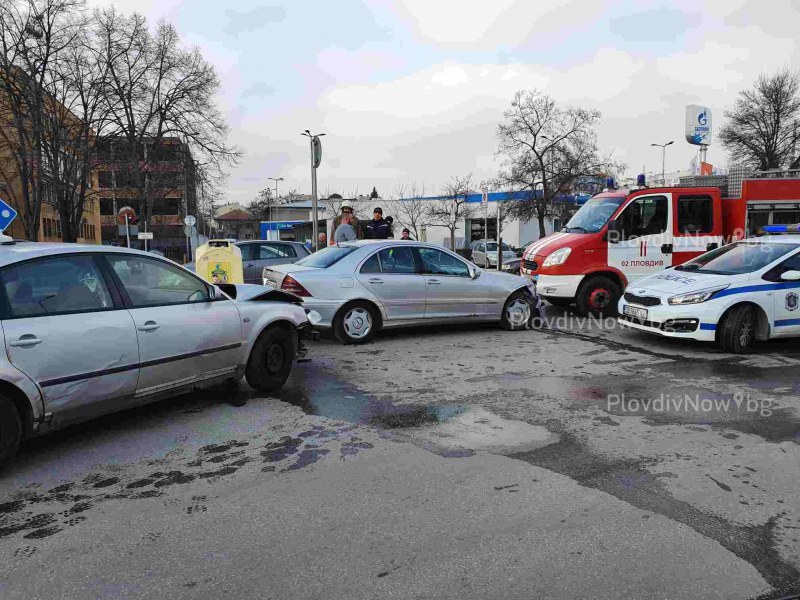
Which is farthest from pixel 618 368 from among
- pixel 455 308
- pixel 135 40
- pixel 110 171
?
pixel 110 171

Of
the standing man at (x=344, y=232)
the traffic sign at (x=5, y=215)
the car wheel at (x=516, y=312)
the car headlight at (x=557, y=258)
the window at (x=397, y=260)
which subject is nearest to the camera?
the window at (x=397, y=260)

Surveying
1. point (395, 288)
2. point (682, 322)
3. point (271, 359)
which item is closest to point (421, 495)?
point (271, 359)

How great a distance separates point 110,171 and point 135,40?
829cm

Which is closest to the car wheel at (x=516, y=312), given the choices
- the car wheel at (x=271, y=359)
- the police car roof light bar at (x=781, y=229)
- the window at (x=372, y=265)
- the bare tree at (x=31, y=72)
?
the window at (x=372, y=265)

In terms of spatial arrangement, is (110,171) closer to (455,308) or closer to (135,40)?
(135,40)

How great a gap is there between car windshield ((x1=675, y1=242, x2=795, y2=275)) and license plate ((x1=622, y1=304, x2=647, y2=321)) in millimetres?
1075

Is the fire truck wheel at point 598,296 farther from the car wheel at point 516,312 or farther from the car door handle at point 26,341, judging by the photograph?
the car door handle at point 26,341

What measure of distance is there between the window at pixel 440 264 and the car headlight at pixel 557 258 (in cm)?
208

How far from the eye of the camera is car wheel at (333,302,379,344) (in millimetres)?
8672

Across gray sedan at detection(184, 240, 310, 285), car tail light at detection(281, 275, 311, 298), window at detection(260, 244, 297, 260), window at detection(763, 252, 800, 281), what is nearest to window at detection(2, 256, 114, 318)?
car tail light at detection(281, 275, 311, 298)

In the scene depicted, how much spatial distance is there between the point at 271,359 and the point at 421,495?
2.85 m

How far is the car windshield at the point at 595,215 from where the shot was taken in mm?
11008

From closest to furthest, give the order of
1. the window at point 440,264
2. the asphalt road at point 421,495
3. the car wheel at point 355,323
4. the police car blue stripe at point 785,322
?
A: the asphalt road at point 421,495 < the police car blue stripe at point 785,322 < the car wheel at point 355,323 < the window at point 440,264

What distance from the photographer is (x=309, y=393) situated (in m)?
6.16
